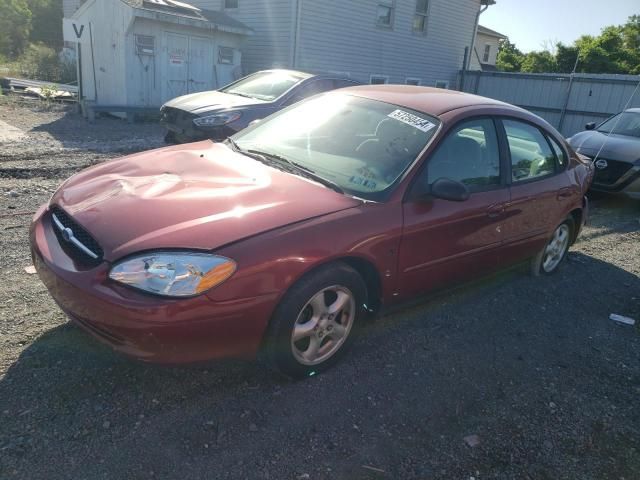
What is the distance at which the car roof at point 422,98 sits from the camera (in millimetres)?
3555

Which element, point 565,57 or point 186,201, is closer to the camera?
point 186,201

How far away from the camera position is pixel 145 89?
1279 centimetres

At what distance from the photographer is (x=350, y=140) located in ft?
11.2

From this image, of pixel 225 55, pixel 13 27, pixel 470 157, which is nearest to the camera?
pixel 470 157

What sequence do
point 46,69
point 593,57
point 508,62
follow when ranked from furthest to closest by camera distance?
point 508,62 → point 593,57 → point 46,69

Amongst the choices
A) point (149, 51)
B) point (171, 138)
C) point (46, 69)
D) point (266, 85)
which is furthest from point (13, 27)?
point (266, 85)

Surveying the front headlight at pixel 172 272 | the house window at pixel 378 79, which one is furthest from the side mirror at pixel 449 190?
the house window at pixel 378 79

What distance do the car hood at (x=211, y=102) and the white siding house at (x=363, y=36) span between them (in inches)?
268

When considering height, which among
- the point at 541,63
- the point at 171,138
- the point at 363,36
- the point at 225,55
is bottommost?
the point at 171,138

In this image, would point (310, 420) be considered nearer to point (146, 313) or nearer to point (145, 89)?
point (146, 313)

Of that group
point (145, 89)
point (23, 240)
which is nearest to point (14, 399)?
point (23, 240)

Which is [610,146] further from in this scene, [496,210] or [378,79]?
[378,79]

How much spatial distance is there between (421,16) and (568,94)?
6029mm

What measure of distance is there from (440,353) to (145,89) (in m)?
11.7
